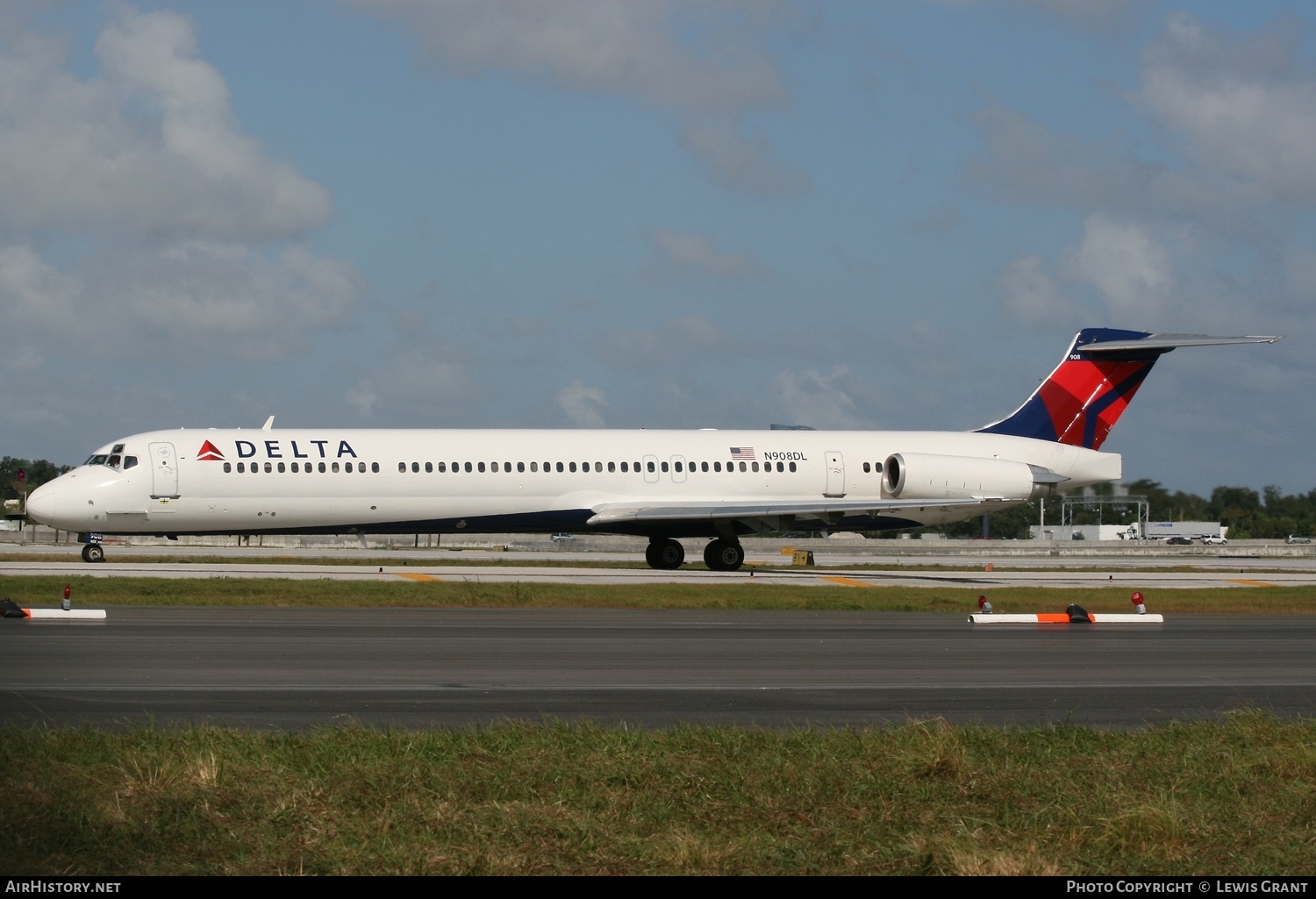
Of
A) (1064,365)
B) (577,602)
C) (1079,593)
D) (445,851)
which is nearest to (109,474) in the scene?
(577,602)

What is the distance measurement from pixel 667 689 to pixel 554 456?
959 inches

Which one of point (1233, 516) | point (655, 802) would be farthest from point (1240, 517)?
point (655, 802)

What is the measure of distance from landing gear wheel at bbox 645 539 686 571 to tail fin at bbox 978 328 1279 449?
1051 cm

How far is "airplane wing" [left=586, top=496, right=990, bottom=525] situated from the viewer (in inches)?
1458

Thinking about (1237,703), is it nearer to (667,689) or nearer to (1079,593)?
(667,689)

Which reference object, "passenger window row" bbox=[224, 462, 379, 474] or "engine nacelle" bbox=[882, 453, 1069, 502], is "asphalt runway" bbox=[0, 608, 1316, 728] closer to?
"passenger window row" bbox=[224, 462, 379, 474]

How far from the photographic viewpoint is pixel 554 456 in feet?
125

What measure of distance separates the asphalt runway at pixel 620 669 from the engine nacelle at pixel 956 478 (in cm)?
1636

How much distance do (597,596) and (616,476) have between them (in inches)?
463

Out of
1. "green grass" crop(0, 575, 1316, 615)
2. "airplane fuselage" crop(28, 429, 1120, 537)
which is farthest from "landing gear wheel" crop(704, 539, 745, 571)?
Answer: "green grass" crop(0, 575, 1316, 615)

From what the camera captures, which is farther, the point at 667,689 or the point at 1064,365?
the point at 1064,365

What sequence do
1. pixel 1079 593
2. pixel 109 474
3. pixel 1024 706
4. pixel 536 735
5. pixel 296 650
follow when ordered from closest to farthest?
1. pixel 536 735
2. pixel 1024 706
3. pixel 296 650
4. pixel 1079 593
5. pixel 109 474

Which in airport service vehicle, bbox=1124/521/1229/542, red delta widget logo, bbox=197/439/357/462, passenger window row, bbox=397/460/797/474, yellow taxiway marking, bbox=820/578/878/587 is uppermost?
red delta widget logo, bbox=197/439/357/462

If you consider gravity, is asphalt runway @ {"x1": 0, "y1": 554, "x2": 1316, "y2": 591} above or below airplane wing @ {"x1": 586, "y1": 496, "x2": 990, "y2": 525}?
below
